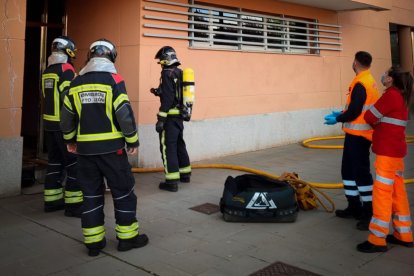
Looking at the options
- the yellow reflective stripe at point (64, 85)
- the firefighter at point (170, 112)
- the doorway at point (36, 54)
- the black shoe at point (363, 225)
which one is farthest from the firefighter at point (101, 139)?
the doorway at point (36, 54)

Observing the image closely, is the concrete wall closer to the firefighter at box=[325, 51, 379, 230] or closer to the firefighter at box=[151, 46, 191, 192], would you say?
the firefighter at box=[151, 46, 191, 192]

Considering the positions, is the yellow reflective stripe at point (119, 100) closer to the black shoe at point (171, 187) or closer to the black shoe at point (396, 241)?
the black shoe at point (171, 187)

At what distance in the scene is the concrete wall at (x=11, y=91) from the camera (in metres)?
5.52

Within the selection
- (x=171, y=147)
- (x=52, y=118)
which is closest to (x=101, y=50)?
(x=52, y=118)

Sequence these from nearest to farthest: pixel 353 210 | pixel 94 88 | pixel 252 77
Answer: pixel 94 88, pixel 353 210, pixel 252 77

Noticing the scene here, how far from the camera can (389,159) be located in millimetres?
3699

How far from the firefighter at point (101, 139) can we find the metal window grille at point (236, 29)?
3628 mm

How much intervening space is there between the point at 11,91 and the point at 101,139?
2701mm

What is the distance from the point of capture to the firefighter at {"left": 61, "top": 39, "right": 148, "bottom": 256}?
144 inches

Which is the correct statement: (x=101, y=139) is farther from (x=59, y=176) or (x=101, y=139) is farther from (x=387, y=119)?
(x=387, y=119)

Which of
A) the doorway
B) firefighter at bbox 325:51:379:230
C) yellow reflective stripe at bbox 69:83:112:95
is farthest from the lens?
the doorway

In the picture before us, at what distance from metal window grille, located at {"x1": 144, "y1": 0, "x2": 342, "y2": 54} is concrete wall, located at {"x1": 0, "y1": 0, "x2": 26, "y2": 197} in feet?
7.25

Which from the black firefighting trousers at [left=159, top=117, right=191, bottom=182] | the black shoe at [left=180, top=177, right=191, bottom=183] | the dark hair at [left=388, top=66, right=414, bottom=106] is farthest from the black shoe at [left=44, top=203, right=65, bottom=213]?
the dark hair at [left=388, top=66, right=414, bottom=106]

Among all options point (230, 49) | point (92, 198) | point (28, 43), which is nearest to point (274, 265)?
point (92, 198)
